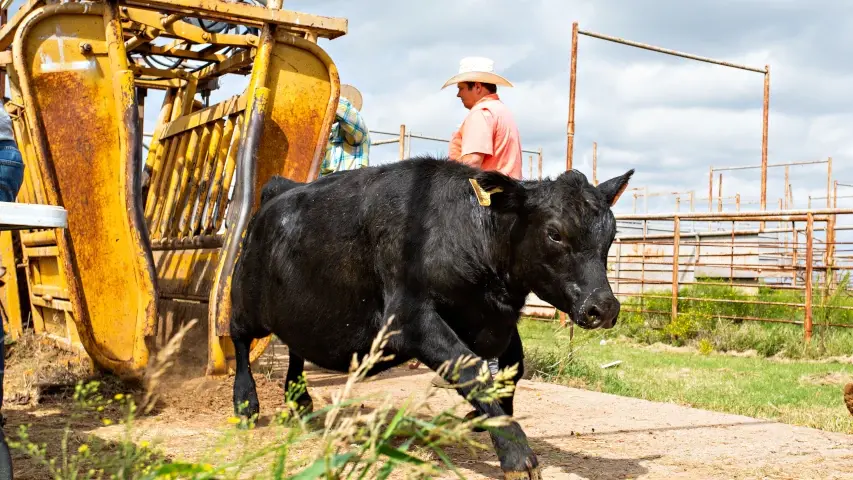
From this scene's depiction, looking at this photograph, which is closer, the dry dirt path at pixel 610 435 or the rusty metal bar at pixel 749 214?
the dry dirt path at pixel 610 435

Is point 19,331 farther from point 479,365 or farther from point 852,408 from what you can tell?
point 852,408

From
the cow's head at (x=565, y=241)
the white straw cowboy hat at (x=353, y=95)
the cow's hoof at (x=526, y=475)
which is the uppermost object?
the white straw cowboy hat at (x=353, y=95)

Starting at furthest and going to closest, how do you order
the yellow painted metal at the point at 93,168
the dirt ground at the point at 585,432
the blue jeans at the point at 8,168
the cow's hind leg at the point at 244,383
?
the yellow painted metal at the point at 93,168 < the cow's hind leg at the point at 244,383 < the dirt ground at the point at 585,432 < the blue jeans at the point at 8,168

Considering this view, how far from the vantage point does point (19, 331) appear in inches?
259

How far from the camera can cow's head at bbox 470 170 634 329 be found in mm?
3434

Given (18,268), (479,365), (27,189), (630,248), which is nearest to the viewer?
(479,365)

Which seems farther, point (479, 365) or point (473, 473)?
point (473, 473)

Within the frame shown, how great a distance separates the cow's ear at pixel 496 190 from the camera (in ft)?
11.8

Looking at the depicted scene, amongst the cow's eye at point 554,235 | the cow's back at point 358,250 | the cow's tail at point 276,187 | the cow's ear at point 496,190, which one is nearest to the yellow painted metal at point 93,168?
the cow's tail at point 276,187

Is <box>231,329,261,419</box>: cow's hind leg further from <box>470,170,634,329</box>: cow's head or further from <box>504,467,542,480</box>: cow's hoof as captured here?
<box>504,467,542,480</box>: cow's hoof

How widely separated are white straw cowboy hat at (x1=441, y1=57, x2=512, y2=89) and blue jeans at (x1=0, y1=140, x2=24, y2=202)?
9.04 ft

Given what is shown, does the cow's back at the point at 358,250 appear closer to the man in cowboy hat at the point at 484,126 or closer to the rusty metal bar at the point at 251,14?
the man in cowboy hat at the point at 484,126

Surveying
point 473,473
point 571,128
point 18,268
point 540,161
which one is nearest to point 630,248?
point 540,161

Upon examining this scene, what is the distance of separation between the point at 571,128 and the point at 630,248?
1538 centimetres
